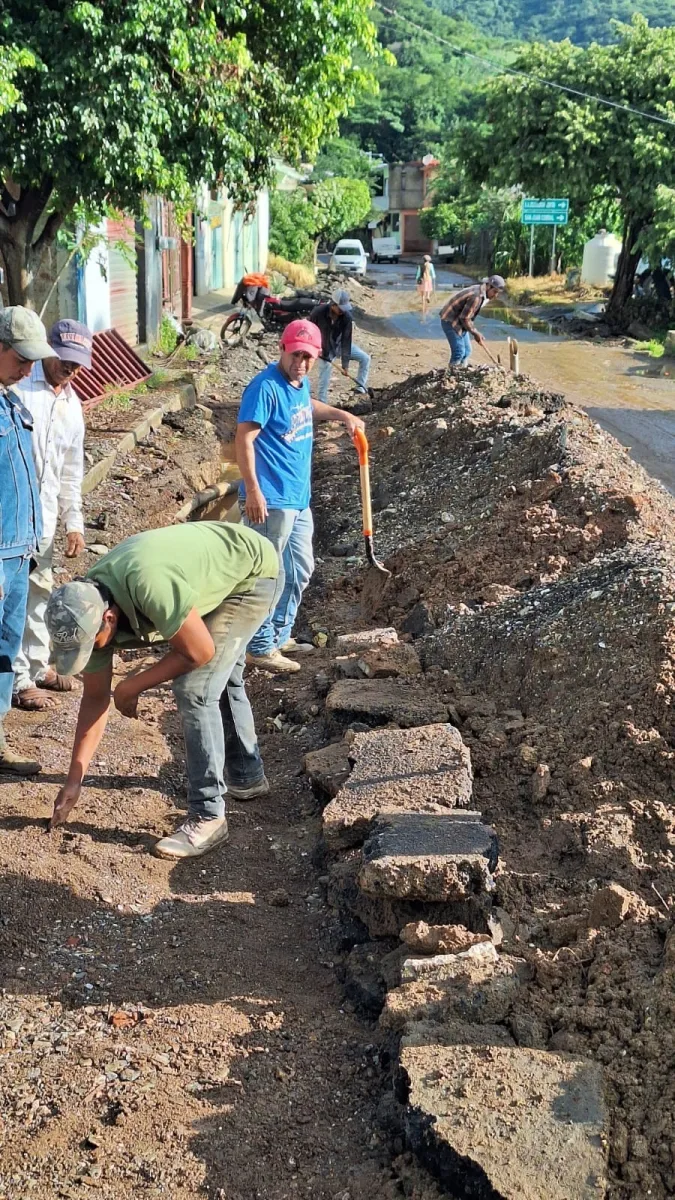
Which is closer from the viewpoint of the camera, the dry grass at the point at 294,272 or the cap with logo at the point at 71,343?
the cap with logo at the point at 71,343

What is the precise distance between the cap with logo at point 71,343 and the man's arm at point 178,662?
169 centimetres

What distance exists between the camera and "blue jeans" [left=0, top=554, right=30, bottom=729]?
14.7 feet

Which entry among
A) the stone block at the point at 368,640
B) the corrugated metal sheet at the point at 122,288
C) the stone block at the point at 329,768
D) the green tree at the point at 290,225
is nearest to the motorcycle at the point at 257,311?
the corrugated metal sheet at the point at 122,288

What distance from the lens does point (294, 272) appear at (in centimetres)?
3622

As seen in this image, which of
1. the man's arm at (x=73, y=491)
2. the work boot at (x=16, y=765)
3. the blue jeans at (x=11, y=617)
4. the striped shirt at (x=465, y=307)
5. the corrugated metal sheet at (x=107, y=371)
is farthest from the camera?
the striped shirt at (x=465, y=307)

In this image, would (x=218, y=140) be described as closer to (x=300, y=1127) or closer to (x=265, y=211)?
(x=300, y=1127)

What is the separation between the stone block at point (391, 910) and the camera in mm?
3604

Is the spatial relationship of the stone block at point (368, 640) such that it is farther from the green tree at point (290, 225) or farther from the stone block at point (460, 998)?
the green tree at point (290, 225)

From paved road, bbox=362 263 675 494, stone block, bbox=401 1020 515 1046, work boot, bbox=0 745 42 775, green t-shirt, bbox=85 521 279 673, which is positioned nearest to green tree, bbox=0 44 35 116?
green t-shirt, bbox=85 521 279 673

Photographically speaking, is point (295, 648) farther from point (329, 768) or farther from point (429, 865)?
point (429, 865)

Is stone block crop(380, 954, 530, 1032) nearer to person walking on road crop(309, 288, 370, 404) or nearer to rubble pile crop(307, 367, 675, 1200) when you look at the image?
rubble pile crop(307, 367, 675, 1200)

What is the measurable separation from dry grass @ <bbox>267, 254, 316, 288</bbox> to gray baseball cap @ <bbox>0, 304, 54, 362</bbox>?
3173cm

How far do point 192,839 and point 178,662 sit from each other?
32.5 inches

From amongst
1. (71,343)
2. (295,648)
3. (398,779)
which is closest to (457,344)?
(295,648)
